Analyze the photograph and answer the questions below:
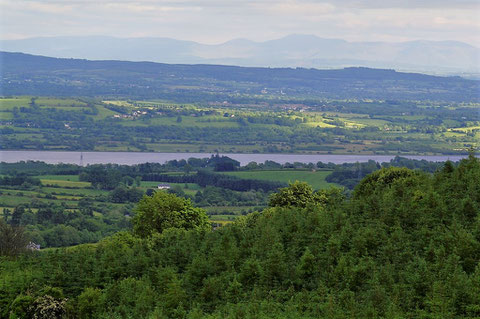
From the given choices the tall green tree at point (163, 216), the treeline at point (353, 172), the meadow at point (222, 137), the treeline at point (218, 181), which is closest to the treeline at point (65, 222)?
the tall green tree at point (163, 216)

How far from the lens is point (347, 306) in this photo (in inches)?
1056

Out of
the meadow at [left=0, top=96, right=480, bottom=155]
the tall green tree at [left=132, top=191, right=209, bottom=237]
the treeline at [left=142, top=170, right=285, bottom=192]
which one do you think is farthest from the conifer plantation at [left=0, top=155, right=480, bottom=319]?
the meadow at [left=0, top=96, right=480, bottom=155]

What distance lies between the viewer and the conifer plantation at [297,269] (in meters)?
27.1

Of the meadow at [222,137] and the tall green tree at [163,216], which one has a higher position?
the tall green tree at [163,216]

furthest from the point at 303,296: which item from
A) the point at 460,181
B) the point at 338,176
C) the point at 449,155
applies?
the point at 449,155

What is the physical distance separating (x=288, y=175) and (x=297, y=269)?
81.3 metres

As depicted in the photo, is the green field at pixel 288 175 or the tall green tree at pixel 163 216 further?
the green field at pixel 288 175

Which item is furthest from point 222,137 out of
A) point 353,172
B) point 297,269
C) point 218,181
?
point 297,269

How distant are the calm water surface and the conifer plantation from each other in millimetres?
104382

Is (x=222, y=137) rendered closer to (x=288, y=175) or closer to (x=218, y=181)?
(x=218, y=181)

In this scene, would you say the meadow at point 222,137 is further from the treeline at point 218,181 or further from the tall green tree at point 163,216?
the tall green tree at point 163,216

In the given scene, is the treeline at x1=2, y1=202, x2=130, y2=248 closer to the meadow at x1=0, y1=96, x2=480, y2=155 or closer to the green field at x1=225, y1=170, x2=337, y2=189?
the green field at x1=225, y1=170, x2=337, y2=189

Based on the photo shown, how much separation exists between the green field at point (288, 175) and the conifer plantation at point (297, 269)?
209 ft

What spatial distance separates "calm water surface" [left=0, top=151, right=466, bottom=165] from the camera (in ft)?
480
